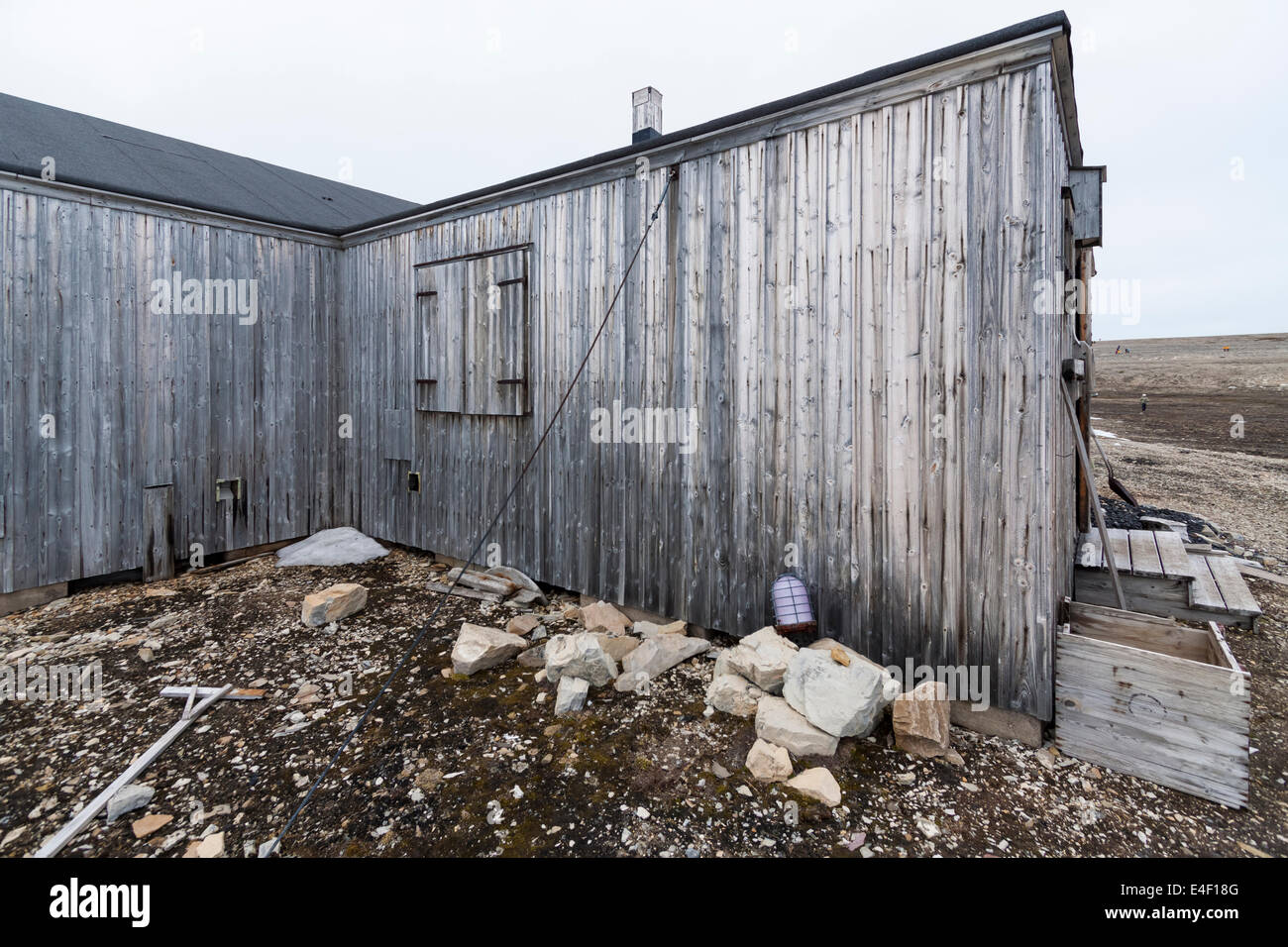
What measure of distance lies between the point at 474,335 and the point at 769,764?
5169 millimetres

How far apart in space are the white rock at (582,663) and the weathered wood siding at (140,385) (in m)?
5.33

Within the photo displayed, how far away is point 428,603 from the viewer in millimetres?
5707

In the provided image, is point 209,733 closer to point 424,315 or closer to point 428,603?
point 428,603

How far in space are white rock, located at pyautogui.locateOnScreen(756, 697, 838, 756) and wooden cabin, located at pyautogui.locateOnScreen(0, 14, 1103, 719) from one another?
0.93 metres

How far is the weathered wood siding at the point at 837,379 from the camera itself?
10.9 feet

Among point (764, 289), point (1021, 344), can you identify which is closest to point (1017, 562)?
point (1021, 344)

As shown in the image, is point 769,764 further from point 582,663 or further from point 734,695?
point 582,663

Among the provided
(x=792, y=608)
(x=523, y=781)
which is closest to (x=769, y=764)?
(x=792, y=608)

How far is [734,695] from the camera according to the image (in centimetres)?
363

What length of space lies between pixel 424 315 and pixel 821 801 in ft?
21.0

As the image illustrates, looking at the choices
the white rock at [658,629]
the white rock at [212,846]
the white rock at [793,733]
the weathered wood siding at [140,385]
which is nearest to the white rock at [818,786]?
the white rock at [793,733]

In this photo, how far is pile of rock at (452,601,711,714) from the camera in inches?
156

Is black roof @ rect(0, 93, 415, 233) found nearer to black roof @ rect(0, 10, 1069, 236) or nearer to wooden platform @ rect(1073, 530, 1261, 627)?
black roof @ rect(0, 10, 1069, 236)
